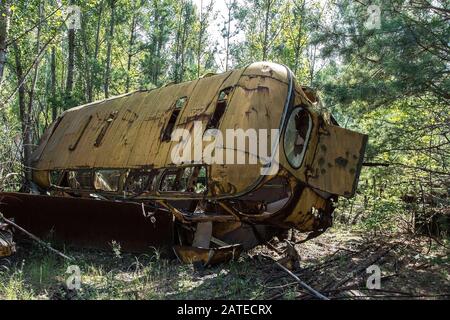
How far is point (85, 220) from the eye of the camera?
7.97 meters

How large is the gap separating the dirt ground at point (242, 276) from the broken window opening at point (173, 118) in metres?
1.88

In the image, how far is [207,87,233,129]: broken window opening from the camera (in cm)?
631

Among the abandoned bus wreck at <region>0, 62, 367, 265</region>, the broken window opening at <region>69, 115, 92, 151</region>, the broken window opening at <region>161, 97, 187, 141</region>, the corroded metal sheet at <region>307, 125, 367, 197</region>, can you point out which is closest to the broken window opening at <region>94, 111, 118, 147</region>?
the abandoned bus wreck at <region>0, 62, 367, 265</region>

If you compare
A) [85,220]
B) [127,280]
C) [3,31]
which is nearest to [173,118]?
[85,220]

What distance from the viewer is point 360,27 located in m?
7.86

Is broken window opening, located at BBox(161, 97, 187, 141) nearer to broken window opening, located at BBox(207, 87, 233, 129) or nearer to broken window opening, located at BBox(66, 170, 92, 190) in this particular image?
broken window opening, located at BBox(207, 87, 233, 129)

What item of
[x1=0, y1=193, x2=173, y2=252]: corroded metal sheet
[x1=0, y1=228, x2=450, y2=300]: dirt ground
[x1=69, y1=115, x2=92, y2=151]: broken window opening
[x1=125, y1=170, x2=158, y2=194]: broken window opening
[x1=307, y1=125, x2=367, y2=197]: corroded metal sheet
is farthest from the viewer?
[x1=69, y1=115, x2=92, y2=151]: broken window opening

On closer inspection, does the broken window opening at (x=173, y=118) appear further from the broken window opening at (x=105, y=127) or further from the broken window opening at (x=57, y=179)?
the broken window opening at (x=57, y=179)

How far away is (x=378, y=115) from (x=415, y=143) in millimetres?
1023

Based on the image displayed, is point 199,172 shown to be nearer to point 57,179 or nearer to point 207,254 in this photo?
point 207,254

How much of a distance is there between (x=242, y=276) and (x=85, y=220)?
3.44 metres

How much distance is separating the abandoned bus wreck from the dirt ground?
1.53 ft

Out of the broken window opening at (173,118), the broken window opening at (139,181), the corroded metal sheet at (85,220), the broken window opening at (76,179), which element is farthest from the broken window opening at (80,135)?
the broken window opening at (173,118)
